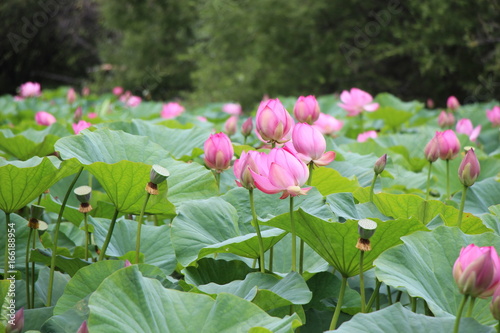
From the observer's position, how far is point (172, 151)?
162cm

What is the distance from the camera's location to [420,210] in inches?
42.9

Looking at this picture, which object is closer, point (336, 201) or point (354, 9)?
point (336, 201)

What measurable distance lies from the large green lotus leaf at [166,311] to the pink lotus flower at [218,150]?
0.45 meters

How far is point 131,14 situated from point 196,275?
1002 cm

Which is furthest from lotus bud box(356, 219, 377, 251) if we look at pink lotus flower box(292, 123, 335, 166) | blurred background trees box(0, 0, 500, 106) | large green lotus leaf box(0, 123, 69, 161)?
blurred background trees box(0, 0, 500, 106)

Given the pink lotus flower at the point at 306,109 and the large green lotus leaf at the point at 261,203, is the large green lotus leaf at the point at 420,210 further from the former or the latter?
the pink lotus flower at the point at 306,109

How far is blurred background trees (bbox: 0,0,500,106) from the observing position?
630 cm

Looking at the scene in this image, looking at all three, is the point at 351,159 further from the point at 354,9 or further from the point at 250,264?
the point at 354,9

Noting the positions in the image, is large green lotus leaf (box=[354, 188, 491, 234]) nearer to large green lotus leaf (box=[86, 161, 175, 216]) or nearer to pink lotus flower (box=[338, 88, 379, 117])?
large green lotus leaf (box=[86, 161, 175, 216])

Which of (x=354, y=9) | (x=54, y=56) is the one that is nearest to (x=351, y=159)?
(x=354, y=9)

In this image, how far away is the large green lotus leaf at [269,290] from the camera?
0.86m

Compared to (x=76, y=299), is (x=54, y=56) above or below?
below

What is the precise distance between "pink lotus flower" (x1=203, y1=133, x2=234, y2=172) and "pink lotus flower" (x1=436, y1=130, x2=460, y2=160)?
548 mm

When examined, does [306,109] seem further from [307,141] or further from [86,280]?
→ [86,280]
